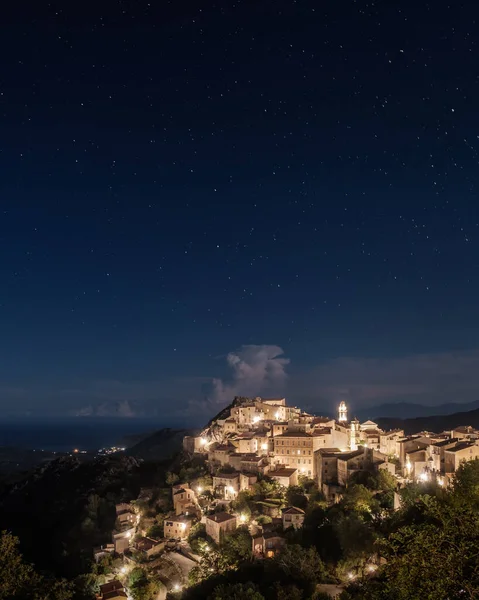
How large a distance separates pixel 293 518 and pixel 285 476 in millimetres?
6366

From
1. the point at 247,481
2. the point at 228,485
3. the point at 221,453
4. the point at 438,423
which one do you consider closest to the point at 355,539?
the point at 247,481

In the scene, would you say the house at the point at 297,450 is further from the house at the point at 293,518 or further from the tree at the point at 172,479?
the tree at the point at 172,479

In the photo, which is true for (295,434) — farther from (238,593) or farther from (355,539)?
(238,593)

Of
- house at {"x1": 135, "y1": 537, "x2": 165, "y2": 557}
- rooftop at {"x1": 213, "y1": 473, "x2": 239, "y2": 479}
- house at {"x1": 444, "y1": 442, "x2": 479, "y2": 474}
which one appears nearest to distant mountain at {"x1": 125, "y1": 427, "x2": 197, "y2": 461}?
rooftop at {"x1": 213, "y1": 473, "x2": 239, "y2": 479}

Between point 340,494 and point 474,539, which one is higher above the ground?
point 474,539

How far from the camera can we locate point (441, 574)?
1038 cm

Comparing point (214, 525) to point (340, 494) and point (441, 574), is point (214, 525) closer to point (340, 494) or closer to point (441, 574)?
point (340, 494)

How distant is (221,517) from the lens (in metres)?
35.3

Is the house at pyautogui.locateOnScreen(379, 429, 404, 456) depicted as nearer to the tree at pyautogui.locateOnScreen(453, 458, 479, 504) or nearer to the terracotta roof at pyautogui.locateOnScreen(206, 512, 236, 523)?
the tree at pyautogui.locateOnScreen(453, 458, 479, 504)

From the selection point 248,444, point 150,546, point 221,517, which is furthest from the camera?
point 248,444

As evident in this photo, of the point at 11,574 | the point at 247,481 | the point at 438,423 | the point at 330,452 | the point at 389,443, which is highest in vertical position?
the point at 389,443

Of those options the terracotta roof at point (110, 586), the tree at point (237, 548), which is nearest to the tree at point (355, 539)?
the tree at point (237, 548)

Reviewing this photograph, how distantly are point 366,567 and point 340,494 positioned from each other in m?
8.83

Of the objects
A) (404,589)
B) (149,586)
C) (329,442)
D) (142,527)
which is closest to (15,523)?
(142,527)
